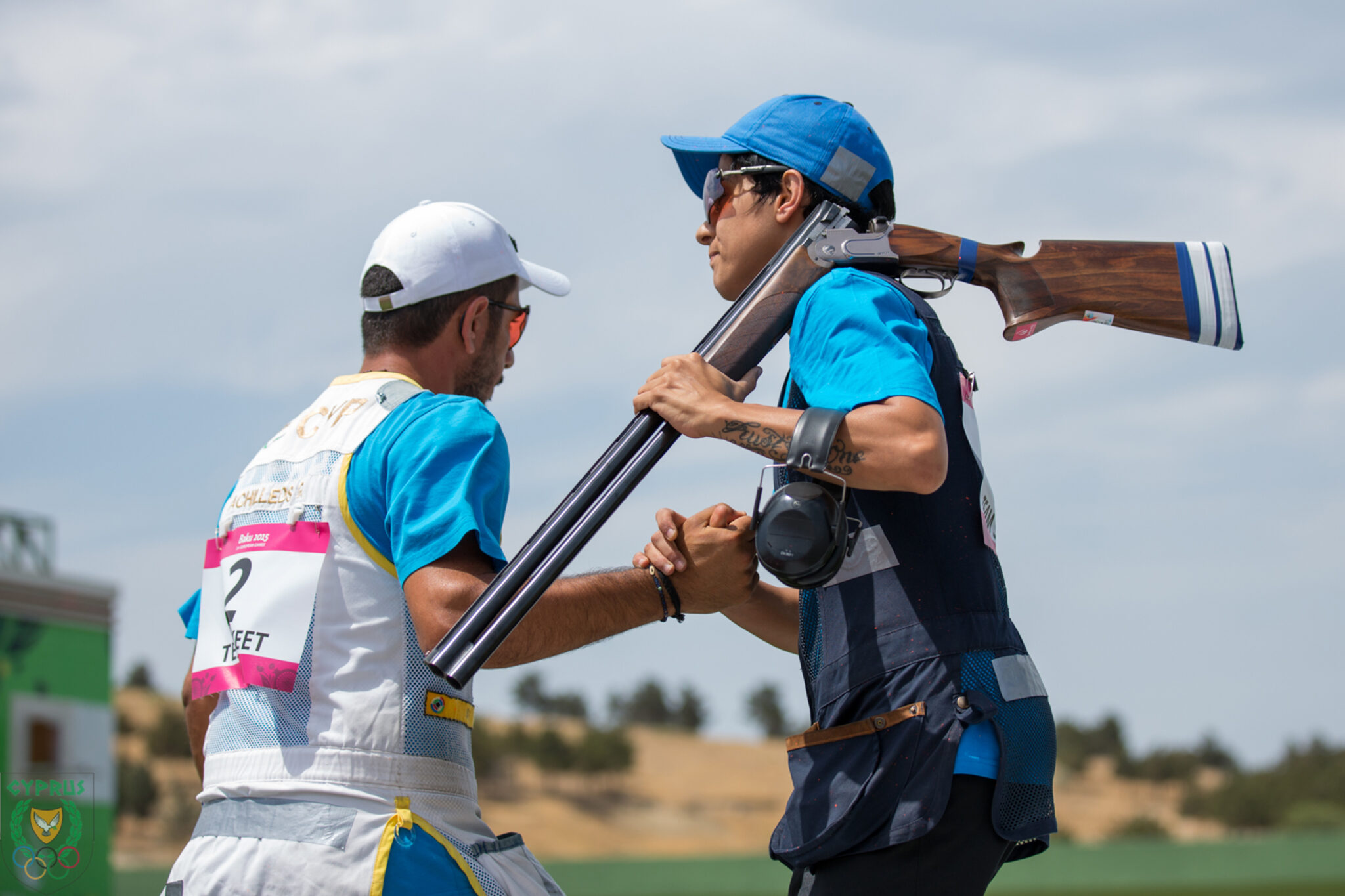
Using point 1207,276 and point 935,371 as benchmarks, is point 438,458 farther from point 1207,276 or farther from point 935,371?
point 1207,276

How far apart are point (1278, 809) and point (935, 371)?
6620 cm

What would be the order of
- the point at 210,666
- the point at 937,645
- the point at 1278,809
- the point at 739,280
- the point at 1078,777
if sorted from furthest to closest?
the point at 1078,777 < the point at 1278,809 < the point at 739,280 < the point at 210,666 < the point at 937,645

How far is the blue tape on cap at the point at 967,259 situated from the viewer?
149 inches

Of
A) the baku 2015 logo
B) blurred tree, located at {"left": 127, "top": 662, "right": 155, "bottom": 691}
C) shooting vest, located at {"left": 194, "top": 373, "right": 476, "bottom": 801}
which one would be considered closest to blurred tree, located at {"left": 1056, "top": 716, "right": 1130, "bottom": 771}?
blurred tree, located at {"left": 127, "top": 662, "right": 155, "bottom": 691}

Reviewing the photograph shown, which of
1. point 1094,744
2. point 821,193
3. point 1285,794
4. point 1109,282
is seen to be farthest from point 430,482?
point 1094,744

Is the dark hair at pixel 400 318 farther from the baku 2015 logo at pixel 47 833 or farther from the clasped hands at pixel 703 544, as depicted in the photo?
the baku 2015 logo at pixel 47 833

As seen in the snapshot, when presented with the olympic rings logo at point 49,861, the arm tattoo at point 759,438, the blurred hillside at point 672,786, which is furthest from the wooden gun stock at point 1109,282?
the blurred hillside at point 672,786

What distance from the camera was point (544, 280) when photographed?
180 inches

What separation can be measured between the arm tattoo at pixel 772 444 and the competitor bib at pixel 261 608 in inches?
47.8

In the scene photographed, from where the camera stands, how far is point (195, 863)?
3.45 m

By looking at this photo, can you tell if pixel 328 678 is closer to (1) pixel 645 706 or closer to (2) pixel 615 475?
(2) pixel 615 475

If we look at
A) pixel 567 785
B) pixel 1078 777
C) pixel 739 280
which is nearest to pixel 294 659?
pixel 739 280

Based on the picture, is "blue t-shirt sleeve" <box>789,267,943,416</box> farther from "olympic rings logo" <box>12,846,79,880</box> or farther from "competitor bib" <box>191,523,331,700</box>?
"olympic rings logo" <box>12,846,79,880</box>

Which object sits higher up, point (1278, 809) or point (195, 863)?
point (195, 863)
